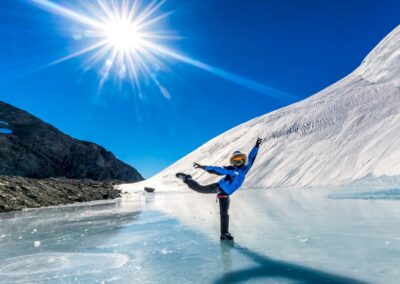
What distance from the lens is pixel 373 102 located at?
30.9m

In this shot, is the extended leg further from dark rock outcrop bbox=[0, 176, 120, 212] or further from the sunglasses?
dark rock outcrop bbox=[0, 176, 120, 212]

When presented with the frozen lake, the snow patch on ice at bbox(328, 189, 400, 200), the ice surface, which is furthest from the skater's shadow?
the ice surface

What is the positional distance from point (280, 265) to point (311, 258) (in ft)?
1.72

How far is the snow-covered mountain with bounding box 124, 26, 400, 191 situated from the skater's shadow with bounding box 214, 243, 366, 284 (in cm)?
1621

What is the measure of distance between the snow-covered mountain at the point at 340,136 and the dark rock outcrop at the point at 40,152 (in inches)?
1582

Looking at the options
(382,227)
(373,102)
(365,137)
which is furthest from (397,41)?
(382,227)

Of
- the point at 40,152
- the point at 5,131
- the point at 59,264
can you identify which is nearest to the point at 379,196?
the point at 59,264

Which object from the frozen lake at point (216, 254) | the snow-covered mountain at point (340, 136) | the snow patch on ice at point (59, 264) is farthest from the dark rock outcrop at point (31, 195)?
the snow-covered mountain at point (340, 136)

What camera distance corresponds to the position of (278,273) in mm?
3807

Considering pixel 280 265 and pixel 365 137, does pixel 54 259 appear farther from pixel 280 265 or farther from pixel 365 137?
pixel 365 137

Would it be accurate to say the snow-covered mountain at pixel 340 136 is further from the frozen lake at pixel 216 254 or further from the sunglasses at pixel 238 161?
the sunglasses at pixel 238 161

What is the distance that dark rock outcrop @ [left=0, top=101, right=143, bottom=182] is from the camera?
65.9 metres

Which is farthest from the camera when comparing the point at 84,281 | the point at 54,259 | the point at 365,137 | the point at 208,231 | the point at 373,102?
the point at 373,102

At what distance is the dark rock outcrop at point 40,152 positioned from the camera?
6592 cm
